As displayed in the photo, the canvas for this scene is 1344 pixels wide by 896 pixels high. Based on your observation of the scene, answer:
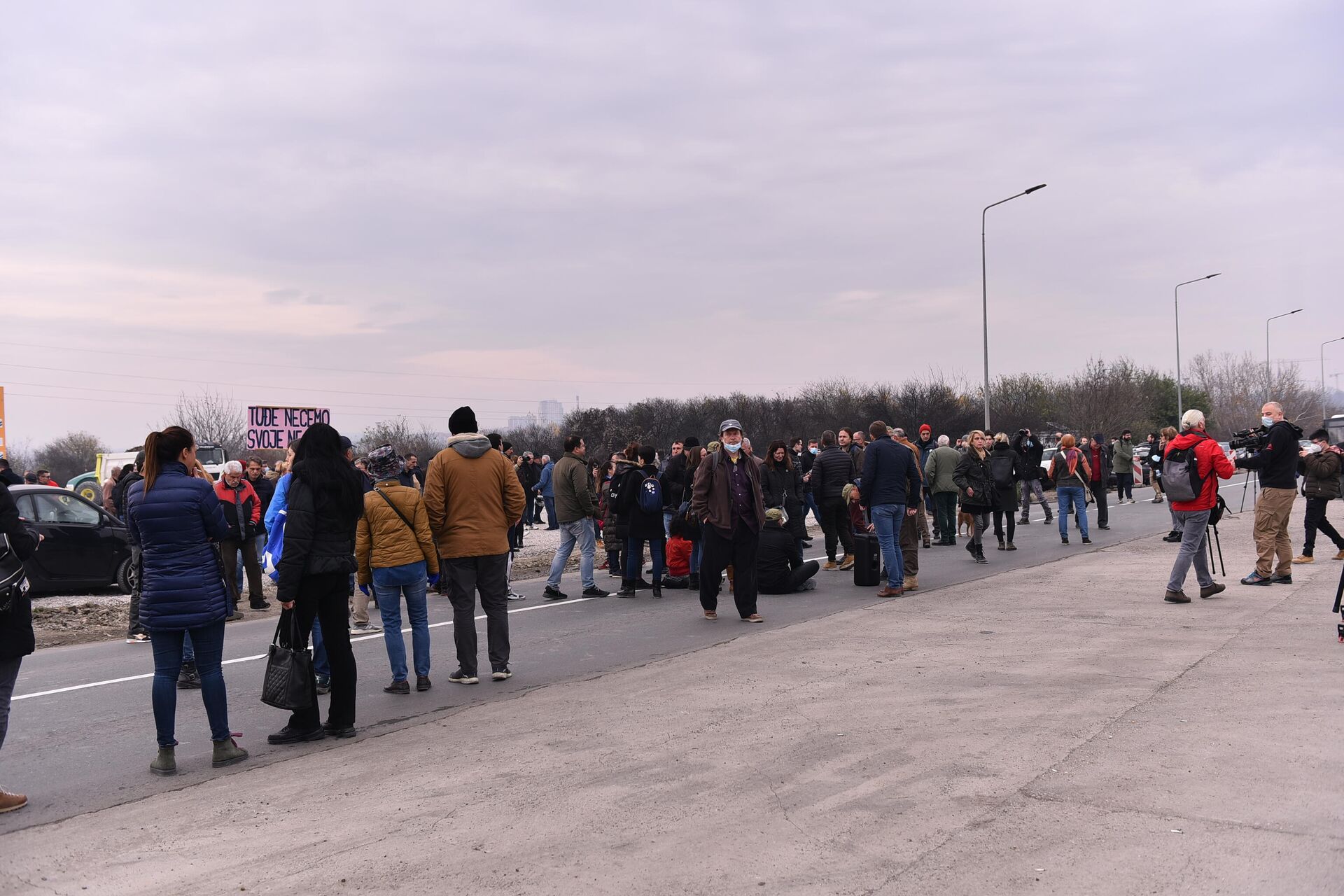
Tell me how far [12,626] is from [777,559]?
896 cm

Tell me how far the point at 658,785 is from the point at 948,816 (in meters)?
1.46

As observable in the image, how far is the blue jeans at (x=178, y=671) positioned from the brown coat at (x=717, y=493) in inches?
223

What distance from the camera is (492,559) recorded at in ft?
28.1

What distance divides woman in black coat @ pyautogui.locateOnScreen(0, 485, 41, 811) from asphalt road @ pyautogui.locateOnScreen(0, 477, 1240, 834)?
0.41 m

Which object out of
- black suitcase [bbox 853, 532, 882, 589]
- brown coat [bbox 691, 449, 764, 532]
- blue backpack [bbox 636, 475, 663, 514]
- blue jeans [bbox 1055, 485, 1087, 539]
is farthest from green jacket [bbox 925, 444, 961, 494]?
brown coat [bbox 691, 449, 764, 532]

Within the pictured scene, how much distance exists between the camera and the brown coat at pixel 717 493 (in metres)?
11.2

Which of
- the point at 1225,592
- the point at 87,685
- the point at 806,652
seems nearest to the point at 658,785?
the point at 806,652

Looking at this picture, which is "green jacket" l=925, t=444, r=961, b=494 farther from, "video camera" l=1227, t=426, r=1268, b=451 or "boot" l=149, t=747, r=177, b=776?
"boot" l=149, t=747, r=177, b=776

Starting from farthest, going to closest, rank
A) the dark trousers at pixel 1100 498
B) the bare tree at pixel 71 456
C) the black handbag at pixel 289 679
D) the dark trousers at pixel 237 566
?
the bare tree at pixel 71 456, the dark trousers at pixel 1100 498, the dark trousers at pixel 237 566, the black handbag at pixel 289 679

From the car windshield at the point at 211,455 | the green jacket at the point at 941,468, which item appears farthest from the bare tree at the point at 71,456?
the green jacket at the point at 941,468

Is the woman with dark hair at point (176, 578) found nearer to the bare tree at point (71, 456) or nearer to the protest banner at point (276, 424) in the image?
the protest banner at point (276, 424)

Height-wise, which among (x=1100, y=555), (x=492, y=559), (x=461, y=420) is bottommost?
(x=1100, y=555)

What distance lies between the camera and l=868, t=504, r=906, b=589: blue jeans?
1273 centimetres

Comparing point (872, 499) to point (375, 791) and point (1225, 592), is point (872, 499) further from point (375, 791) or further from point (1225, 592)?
point (375, 791)
